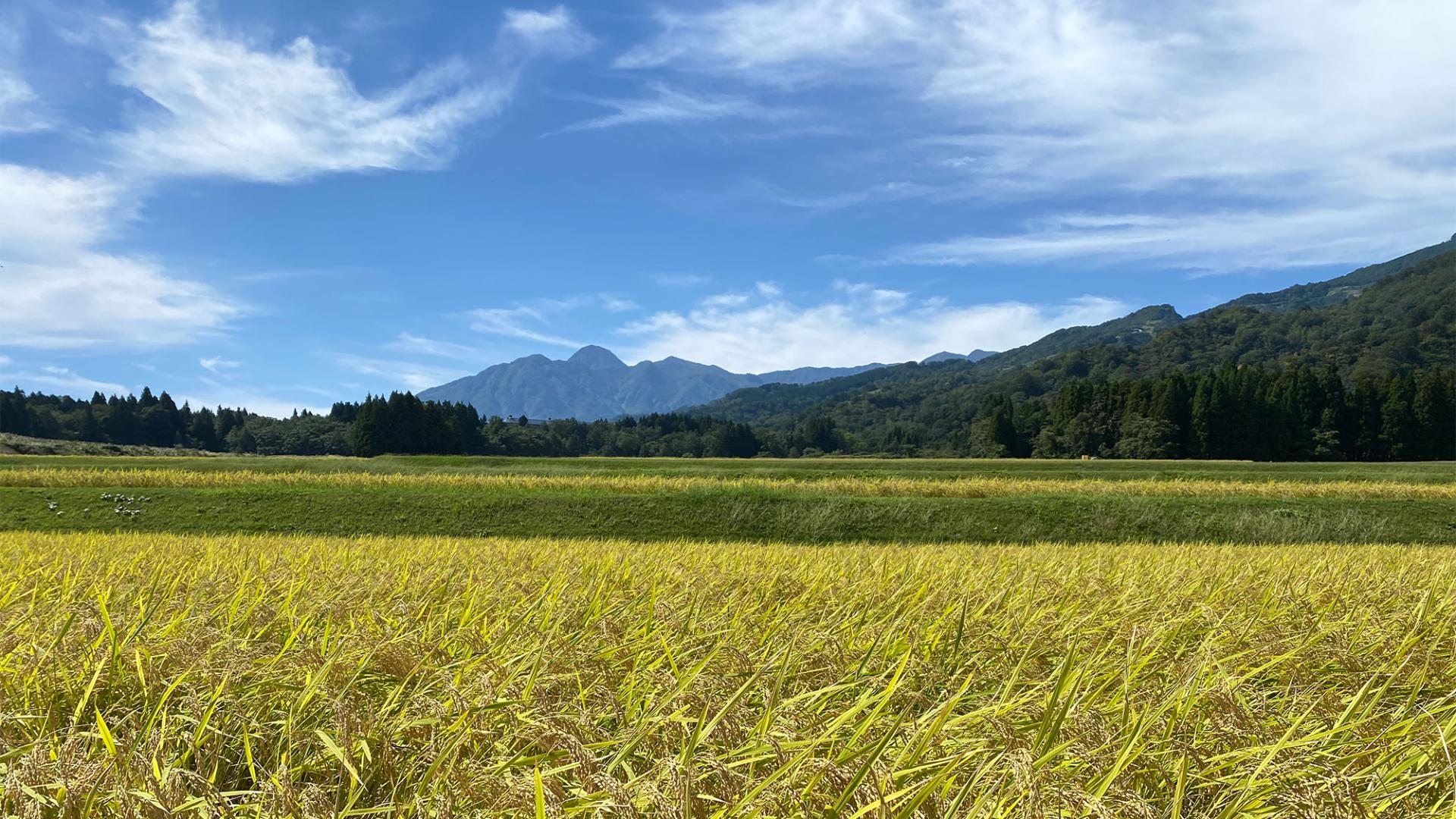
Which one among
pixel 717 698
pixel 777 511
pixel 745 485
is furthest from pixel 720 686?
pixel 745 485

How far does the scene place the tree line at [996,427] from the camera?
85.3m

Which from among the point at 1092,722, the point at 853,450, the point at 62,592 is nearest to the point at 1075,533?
the point at 1092,722

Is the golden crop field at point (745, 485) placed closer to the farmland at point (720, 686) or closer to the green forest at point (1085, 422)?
the farmland at point (720, 686)

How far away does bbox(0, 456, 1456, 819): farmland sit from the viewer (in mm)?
2447

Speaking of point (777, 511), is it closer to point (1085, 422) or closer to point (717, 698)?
point (717, 698)

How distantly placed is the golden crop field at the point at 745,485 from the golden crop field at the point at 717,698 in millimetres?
23654

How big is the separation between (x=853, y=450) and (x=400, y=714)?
171 meters

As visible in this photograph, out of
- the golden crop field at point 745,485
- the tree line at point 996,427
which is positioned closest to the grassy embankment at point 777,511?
the golden crop field at point 745,485

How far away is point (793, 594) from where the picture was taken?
224 inches

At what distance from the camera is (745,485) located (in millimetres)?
31203

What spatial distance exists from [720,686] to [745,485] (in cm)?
2802

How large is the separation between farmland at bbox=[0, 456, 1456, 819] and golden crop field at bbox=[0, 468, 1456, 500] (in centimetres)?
2276

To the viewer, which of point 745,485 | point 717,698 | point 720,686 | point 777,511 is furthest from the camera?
point 745,485

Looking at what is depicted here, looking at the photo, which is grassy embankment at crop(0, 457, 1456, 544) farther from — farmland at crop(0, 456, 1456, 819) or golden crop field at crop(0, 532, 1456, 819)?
golden crop field at crop(0, 532, 1456, 819)
